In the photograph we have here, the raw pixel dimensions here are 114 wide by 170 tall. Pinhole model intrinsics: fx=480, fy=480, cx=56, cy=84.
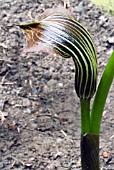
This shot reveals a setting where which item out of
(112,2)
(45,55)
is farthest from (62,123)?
(112,2)

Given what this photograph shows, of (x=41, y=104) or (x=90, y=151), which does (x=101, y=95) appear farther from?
(x=41, y=104)

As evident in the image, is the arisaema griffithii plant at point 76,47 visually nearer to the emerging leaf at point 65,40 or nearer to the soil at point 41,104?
the emerging leaf at point 65,40

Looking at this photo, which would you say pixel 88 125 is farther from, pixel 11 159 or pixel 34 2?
pixel 34 2

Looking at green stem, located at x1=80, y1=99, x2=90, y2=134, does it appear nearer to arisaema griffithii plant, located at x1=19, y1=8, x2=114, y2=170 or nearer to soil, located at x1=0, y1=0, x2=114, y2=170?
arisaema griffithii plant, located at x1=19, y1=8, x2=114, y2=170

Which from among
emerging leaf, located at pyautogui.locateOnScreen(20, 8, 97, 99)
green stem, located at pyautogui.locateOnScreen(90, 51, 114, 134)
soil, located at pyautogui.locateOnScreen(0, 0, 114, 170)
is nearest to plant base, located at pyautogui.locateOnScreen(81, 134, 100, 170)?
green stem, located at pyautogui.locateOnScreen(90, 51, 114, 134)

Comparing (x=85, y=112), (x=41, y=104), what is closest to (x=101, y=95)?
(x=85, y=112)

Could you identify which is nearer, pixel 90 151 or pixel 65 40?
pixel 65 40
